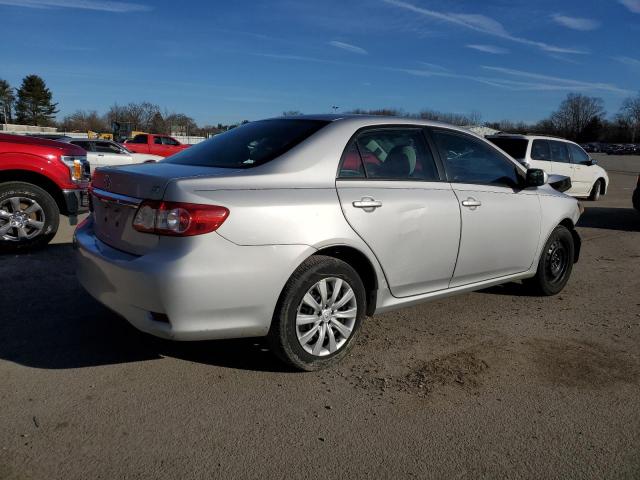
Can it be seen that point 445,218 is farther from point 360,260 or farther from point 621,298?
point 621,298

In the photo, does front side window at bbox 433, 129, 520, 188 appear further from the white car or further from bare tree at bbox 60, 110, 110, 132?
bare tree at bbox 60, 110, 110, 132

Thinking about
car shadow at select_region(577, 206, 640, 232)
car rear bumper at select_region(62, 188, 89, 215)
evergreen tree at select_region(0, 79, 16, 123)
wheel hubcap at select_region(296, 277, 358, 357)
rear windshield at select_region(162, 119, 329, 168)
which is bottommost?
car shadow at select_region(577, 206, 640, 232)

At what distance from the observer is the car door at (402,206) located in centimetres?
359

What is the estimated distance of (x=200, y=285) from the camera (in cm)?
295

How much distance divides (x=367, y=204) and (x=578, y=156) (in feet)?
43.4

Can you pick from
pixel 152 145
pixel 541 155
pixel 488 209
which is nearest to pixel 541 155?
pixel 541 155

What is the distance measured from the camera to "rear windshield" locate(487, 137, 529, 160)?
12.7 meters

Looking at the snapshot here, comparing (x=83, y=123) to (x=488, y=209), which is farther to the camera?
(x=83, y=123)

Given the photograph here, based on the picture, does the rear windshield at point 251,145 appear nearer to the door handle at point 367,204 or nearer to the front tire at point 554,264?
the door handle at point 367,204

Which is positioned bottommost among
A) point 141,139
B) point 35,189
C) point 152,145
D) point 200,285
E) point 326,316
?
Result: point 326,316

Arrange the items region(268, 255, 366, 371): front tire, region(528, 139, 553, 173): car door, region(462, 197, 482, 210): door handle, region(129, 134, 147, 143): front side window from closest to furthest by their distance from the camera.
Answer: region(268, 255, 366, 371): front tire < region(462, 197, 482, 210): door handle < region(528, 139, 553, 173): car door < region(129, 134, 147, 143): front side window

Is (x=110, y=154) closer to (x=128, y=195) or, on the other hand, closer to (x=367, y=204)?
(x=128, y=195)

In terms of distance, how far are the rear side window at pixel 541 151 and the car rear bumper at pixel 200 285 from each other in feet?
36.8

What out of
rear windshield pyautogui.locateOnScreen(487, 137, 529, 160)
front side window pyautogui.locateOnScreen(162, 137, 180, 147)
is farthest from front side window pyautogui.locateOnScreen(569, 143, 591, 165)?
front side window pyautogui.locateOnScreen(162, 137, 180, 147)
